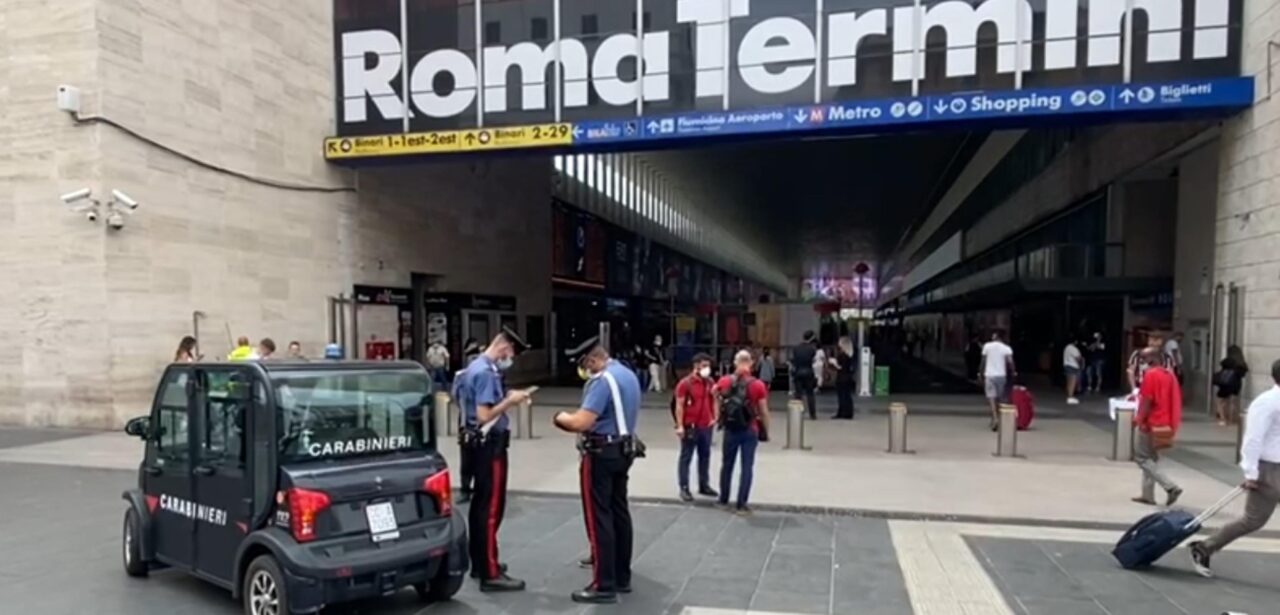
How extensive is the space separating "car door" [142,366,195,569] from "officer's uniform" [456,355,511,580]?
1.80m

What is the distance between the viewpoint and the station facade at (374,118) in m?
12.3

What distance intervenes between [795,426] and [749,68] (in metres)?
7.66

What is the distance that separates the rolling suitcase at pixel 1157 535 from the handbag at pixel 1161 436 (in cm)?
152

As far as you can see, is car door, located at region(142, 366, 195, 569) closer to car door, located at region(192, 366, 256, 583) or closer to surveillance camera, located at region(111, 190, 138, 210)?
car door, located at region(192, 366, 256, 583)

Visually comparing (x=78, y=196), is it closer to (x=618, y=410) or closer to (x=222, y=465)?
(x=222, y=465)

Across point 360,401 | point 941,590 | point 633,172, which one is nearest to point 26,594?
point 360,401

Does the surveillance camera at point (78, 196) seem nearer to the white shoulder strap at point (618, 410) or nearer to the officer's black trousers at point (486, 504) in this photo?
the officer's black trousers at point (486, 504)

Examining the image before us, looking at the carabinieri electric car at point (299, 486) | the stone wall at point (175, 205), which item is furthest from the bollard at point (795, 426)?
the stone wall at point (175, 205)

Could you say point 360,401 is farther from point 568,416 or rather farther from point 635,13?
point 635,13

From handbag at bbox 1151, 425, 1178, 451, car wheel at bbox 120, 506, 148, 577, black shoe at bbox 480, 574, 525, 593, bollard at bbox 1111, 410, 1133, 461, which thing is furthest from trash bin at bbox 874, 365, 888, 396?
car wheel at bbox 120, 506, 148, 577

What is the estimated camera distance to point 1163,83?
13055mm

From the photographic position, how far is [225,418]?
4.63 metres

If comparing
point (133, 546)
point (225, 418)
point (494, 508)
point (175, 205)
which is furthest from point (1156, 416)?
point (175, 205)

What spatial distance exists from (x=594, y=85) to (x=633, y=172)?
24.4 m
